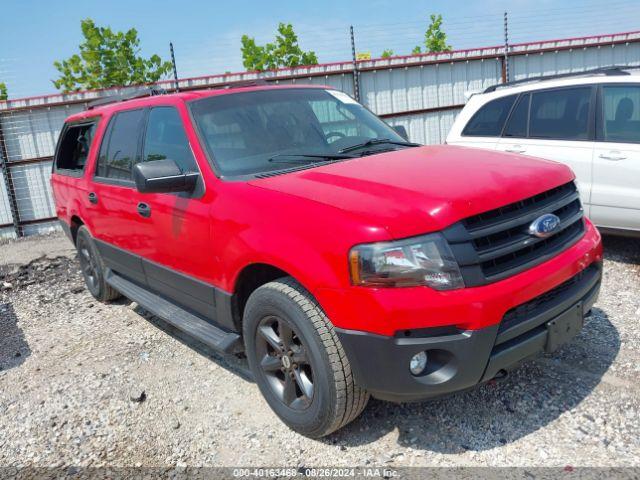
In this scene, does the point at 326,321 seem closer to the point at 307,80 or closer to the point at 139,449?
the point at 139,449

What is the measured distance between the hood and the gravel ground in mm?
1232

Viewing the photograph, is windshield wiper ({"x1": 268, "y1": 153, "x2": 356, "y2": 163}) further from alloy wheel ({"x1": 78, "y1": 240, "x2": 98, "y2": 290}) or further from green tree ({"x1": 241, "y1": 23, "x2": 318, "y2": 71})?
green tree ({"x1": 241, "y1": 23, "x2": 318, "y2": 71})

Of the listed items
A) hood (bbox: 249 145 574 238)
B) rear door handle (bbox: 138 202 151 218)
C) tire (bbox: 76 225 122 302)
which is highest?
hood (bbox: 249 145 574 238)

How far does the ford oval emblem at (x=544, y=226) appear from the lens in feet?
8.50

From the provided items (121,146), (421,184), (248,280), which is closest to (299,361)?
(248,280)

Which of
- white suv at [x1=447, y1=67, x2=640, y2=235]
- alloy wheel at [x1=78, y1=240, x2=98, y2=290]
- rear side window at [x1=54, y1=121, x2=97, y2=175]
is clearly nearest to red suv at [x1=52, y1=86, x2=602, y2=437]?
rear side window at [x1=54, y1=121, x2=97, y2=175]

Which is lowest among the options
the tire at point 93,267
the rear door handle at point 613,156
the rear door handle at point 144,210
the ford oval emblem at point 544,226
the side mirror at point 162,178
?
the tire at point 93,267

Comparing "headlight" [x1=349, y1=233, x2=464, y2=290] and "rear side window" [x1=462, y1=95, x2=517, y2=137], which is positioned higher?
"rear side window" [x1=462, y1=95, x2=517, y2=137]

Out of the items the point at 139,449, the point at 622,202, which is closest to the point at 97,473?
the point at 139,449

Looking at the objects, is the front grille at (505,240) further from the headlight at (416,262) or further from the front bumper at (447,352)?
the front bumper at (447,352)

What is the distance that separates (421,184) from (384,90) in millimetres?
9344

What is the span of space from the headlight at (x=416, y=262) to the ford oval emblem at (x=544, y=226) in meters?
0.54

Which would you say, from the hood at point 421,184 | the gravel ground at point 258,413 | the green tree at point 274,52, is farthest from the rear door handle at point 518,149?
the green tree at point 274,52

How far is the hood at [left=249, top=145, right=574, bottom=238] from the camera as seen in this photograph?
2355 millimetres
